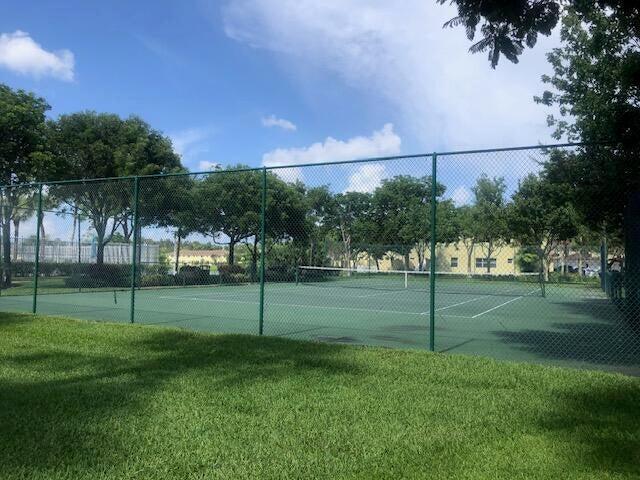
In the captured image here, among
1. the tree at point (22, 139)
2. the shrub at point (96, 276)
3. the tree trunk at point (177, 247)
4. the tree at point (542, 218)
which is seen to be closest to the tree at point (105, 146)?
the tree at point (22, 139)

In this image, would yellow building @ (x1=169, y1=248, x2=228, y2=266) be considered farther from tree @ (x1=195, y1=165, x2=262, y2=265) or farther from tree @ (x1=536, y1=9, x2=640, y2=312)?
tree @ (x1=536, y1=9, x2=640, y2=312)

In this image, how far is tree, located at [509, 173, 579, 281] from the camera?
17266 mm

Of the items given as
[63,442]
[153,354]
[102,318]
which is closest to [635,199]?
[153,354]

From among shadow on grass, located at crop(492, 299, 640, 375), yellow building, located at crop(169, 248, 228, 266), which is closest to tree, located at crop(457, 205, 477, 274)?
shadow on grass, located at crop(492, 299, 640, 375)

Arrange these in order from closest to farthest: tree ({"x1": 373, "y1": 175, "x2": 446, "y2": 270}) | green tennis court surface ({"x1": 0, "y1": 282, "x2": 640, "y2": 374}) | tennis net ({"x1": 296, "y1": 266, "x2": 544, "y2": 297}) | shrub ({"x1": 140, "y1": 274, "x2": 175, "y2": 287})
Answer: green tennis court surface ({"x1": 0, "y1": 282, "x2": 640, "y2": 374}) → tennis net ({"x1": 296, "y1": 266, "x2": 544, "y2": 297}) → shrub ({"x1": 140, "y1": 274, "x2": 175, "y2": 287}) → tree ({"x1": 373, "y1": 175, "x2": 446, "y2": 270})

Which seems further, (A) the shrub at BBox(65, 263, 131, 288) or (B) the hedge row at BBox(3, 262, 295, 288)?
(A) the shrub at BBox(65, 263, 131, 288)

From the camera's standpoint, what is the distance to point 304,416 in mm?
5277

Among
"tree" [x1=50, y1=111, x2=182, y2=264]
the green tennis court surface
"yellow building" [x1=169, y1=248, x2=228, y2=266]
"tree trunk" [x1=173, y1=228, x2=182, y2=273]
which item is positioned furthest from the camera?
"tree" [x1=50, y1=111, x2=182, y2=264]

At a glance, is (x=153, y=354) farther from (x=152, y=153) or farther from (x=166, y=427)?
(x=152, y=153)

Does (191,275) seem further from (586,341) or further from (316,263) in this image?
(586,341)

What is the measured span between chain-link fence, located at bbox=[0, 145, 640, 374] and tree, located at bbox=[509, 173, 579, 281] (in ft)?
0.39

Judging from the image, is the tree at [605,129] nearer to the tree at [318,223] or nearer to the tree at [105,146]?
the tree at [318,223]

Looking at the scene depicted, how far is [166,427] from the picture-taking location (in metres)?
4.91

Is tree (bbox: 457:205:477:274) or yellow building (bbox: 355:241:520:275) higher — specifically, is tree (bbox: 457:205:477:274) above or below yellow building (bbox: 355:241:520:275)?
above
